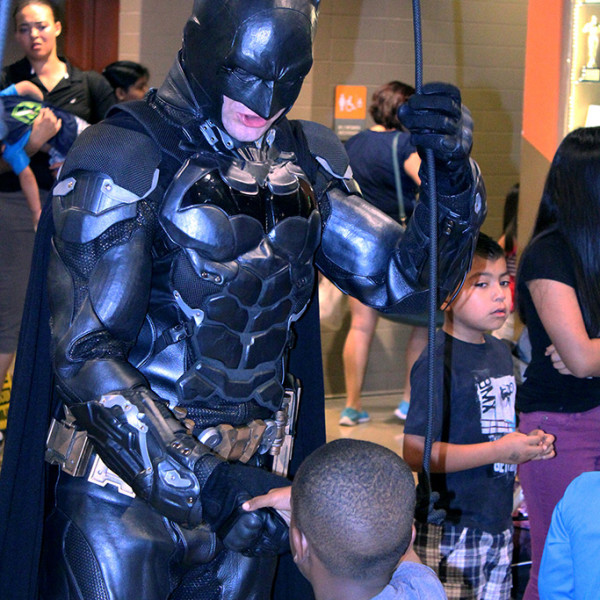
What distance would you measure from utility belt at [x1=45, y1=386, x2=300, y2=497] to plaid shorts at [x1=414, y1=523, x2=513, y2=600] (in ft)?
2.16

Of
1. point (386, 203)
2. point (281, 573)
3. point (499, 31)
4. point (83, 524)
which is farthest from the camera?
point (499, 31)

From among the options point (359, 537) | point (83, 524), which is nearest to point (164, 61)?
point (83, 524)

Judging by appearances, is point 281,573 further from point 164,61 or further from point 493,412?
point 164,61

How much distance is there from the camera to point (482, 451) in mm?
2404

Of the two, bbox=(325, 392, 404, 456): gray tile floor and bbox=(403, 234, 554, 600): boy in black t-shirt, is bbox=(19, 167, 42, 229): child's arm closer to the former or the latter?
bbox=(325, 392, 404, 456): gray tile floor

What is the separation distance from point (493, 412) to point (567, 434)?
0.19 m

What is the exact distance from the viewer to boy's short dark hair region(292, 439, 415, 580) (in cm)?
131

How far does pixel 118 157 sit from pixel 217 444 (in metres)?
0.54

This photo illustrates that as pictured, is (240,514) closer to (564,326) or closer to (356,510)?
(356,510)

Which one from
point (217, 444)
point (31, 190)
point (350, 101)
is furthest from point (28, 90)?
point (217, 444)

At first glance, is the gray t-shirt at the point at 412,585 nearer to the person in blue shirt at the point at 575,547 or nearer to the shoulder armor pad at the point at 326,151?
the person in blue shirt at the point at 575,547

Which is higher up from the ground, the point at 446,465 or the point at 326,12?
the point at 326,12

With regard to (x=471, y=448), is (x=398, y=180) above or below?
above

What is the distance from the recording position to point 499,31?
5.80 m
